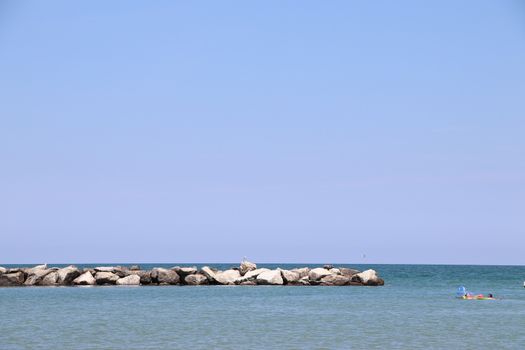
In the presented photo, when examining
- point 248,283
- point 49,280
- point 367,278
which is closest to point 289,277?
point 248,283

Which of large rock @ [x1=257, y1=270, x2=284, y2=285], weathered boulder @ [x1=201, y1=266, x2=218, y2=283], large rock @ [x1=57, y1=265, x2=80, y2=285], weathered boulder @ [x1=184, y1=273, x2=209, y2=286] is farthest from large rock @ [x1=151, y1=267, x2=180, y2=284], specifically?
large rock @ [x1=257, y1=270, x2=284, y2=285]

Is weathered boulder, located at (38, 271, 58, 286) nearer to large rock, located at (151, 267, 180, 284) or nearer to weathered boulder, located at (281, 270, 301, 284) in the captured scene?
large rock, located at (151, 267, 180, 284)

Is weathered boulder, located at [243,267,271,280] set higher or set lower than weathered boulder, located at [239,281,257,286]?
higher

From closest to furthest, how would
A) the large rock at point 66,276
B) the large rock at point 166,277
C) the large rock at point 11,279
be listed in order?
the large rock at point 11,279, the large rock at point 66,276, the large rock at point 166,277

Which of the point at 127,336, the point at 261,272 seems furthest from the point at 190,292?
the point at 127,336

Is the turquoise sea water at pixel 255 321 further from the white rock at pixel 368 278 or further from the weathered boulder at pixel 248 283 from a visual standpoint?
the white rock at pixel 368 278

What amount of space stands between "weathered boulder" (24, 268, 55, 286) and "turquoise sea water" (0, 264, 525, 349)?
11.6 meters

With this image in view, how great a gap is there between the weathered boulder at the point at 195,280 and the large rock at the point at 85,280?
9331 mm

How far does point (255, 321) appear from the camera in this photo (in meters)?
39.8

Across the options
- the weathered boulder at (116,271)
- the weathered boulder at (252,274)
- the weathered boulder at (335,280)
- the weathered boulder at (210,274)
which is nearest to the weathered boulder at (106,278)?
the weathered boulder at (116,271)

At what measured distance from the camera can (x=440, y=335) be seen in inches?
1325

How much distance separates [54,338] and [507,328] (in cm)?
2190

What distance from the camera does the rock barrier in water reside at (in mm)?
74812

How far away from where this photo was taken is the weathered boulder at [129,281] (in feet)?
A: 247
